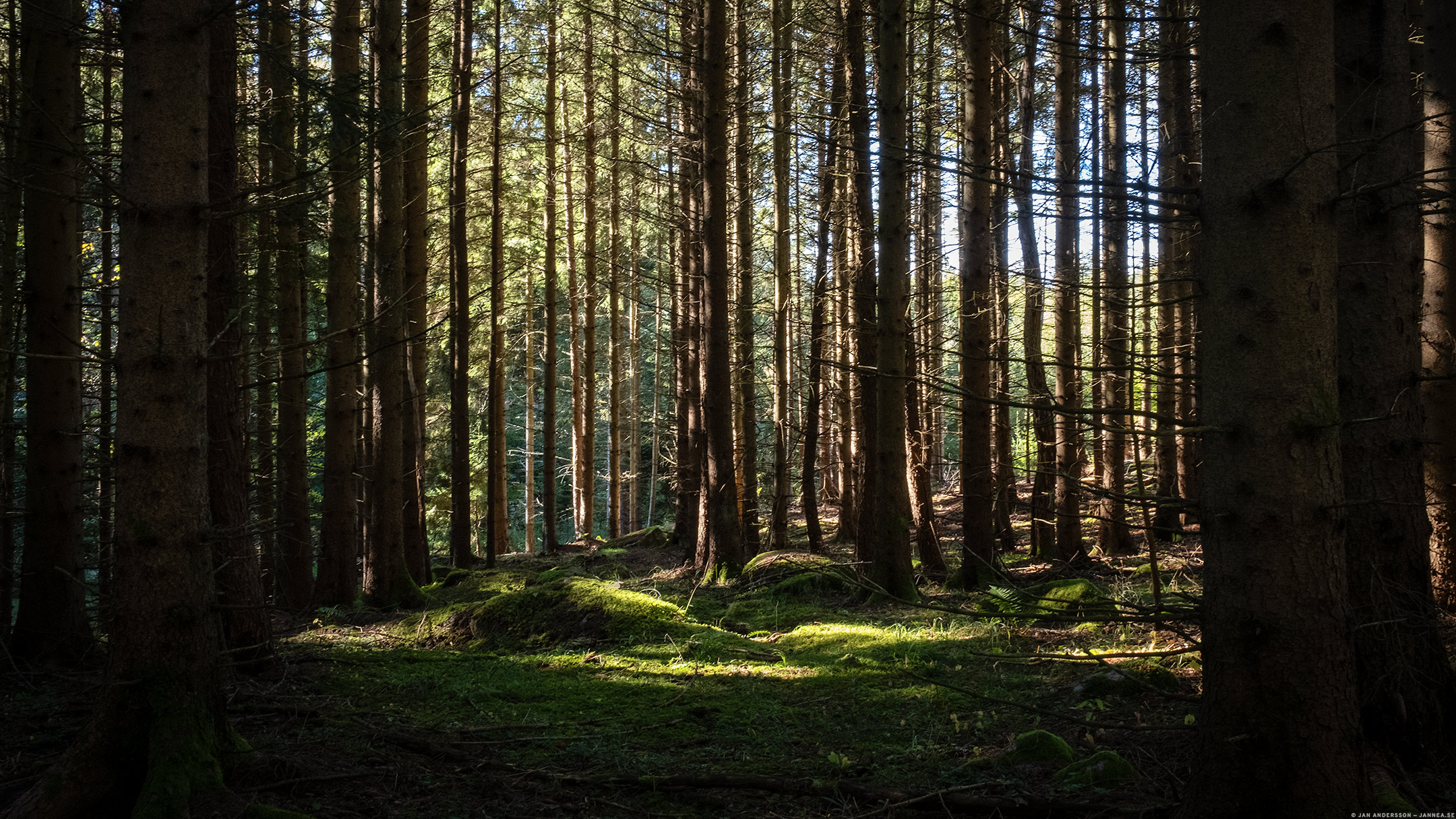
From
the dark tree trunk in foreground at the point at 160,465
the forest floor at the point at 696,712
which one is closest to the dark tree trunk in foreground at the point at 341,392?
the forest floor at the point at 696,712

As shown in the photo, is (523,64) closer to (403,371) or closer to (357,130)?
(403,371)

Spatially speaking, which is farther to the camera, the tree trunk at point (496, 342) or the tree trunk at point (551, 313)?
the tree trunk at point (551, 313)

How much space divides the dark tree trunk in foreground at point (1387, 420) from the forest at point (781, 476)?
0.8 inches

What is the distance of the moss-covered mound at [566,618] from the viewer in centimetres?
757

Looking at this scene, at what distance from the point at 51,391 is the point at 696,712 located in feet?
17.1

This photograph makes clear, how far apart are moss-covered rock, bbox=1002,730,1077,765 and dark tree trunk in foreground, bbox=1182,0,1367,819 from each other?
1333 mm

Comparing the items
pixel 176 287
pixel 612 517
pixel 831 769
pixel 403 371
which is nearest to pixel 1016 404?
pixel 831 769

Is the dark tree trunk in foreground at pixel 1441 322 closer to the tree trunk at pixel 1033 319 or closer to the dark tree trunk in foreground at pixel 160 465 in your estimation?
the tree trunk at pixel 1033 319

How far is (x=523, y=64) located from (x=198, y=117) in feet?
42.3

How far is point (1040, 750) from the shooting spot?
12.9 ft

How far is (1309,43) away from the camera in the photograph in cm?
255

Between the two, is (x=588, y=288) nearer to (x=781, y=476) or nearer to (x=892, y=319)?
(x=781, y=476)

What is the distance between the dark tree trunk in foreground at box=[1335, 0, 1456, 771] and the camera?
10.9ft

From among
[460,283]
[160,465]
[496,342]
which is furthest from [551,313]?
[160,465]
